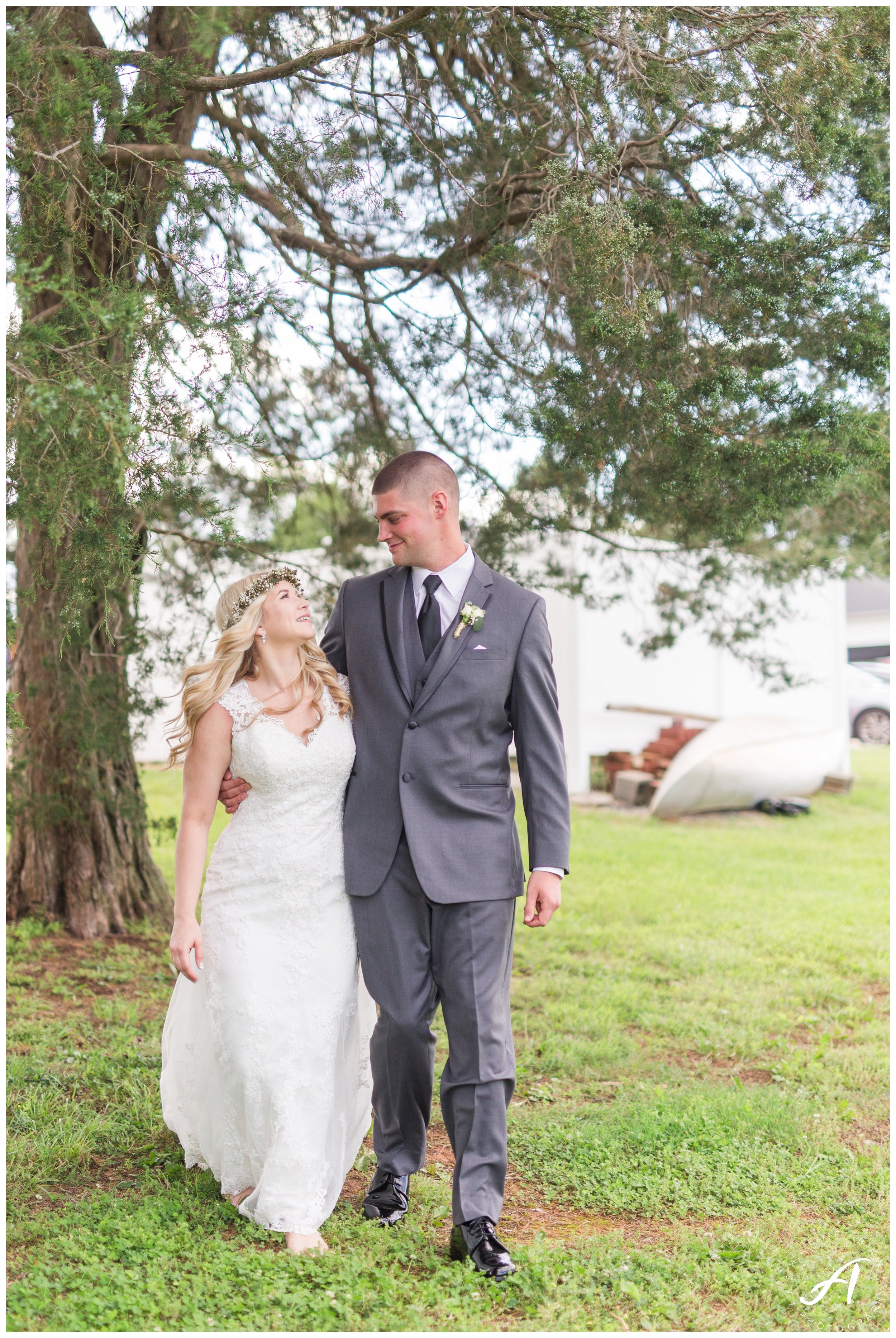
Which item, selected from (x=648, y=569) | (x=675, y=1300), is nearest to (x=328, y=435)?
(x=648, y=569)

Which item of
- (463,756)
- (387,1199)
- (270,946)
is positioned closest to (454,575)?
(463,756)

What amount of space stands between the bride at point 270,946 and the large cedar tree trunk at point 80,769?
3.91 ft

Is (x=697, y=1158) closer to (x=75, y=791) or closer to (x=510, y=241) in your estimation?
(x=510, y=241)

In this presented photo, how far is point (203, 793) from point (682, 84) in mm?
2777

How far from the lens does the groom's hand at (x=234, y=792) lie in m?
3.44

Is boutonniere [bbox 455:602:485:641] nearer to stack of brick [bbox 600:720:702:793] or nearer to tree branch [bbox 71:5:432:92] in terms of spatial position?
tree branch [bbox 71:5:432:92]

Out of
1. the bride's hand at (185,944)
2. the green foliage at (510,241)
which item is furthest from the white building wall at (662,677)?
the bride's hand at (185,944)

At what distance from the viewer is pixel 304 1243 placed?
3084 mm

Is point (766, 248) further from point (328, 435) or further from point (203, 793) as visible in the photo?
point (328, 435)

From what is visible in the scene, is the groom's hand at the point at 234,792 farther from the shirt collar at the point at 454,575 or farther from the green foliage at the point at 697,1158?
the green foliage at the point at 697,1158

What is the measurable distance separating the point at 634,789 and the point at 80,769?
8036 mm

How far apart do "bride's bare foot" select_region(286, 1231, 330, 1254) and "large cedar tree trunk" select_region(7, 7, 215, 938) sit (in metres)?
2.38

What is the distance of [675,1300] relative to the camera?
9.70 ft

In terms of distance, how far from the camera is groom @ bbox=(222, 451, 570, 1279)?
3.19 meters
